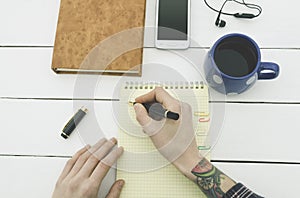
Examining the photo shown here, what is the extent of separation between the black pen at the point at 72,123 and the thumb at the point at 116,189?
0.15 metres

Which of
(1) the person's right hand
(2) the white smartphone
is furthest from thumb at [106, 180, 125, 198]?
(2) the white smartphone

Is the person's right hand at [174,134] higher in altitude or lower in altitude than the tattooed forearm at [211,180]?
higher

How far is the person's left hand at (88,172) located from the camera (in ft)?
2.34

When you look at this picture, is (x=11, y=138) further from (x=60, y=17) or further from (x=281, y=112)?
(x=281, y=112)

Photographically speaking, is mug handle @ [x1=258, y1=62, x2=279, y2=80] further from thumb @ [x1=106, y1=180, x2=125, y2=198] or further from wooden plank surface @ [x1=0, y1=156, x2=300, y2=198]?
thumb @ [x1=106, y1=180, x2=125, y2=198]

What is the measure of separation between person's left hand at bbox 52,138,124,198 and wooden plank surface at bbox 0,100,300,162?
3 cm

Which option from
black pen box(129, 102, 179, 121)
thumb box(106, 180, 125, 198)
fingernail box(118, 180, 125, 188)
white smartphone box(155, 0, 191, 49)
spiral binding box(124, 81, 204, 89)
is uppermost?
white smartphone box(155, 0, 191, 49)

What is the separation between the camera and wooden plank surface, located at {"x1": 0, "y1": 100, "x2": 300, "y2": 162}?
0.74 meters

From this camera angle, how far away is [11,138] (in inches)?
30.6

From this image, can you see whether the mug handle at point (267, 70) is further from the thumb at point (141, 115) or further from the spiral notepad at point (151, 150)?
the thumb at point (141, 115)

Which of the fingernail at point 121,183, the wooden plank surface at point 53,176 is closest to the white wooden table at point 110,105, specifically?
the wooden plank surface at point 53,176

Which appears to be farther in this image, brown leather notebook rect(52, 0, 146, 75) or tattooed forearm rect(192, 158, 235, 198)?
brown leather notebook rect(52, 0, 146, 75)

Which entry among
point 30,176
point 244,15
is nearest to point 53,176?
point 30,176

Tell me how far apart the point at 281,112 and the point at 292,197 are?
0.17 meters
